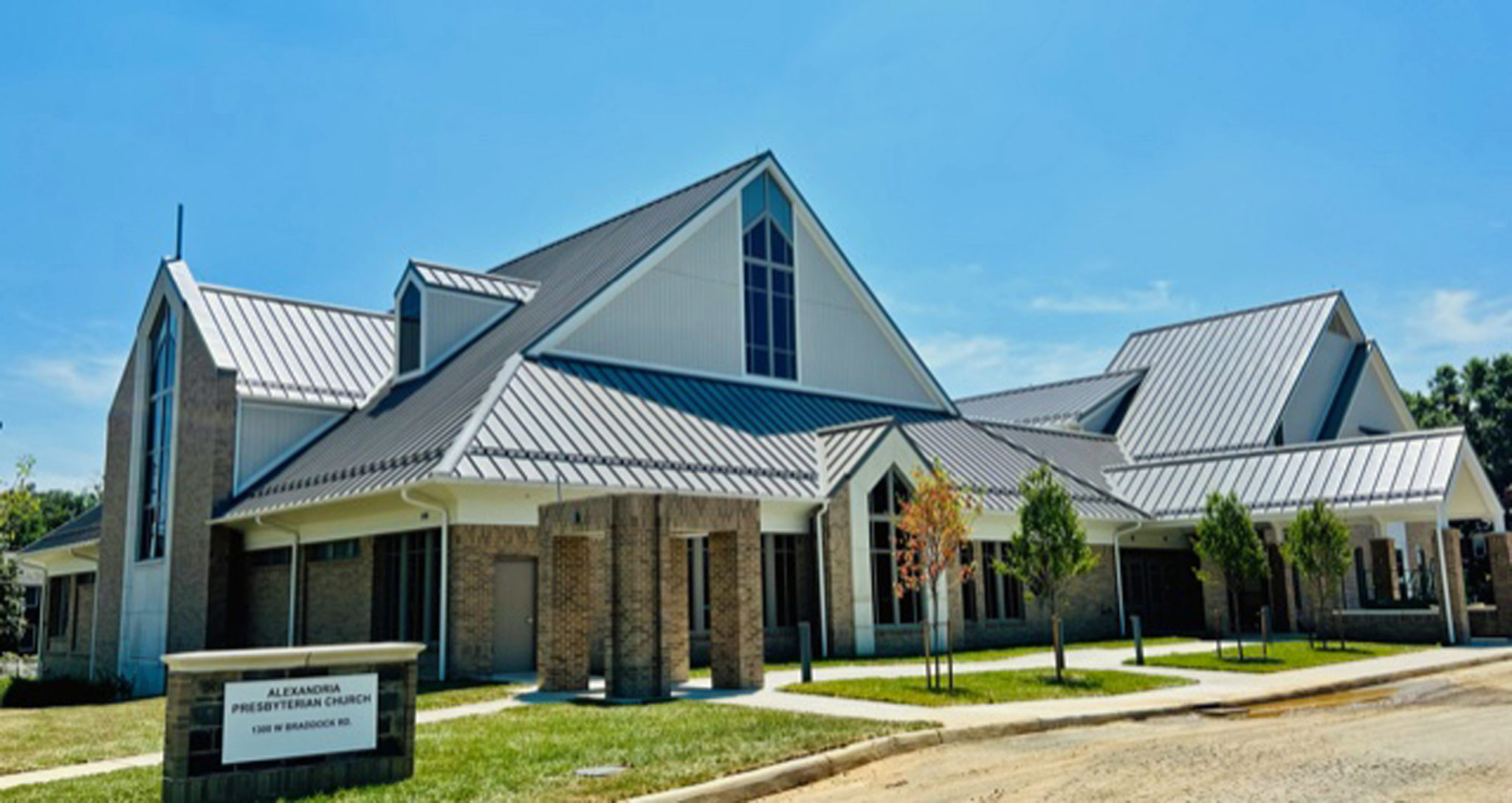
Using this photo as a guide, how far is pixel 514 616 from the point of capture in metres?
22.9

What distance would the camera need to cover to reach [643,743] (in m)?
12.5

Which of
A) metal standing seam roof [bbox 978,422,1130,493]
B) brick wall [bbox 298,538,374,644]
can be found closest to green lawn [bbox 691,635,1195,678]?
metal standing seam roof [bbox 978,422,1130,493]

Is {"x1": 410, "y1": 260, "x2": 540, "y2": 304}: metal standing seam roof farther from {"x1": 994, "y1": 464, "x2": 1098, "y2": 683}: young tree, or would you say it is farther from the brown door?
{"x1": 994, "y1": 464, "x2": 1098, "y2": 683}: young tree

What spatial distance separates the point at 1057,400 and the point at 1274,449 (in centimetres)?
1087

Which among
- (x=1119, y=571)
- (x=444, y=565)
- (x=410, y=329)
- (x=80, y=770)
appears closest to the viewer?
(x=80, y=770)

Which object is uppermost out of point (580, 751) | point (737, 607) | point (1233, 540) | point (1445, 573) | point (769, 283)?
point (769, 283)

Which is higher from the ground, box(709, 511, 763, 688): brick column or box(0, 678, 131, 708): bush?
box(709, 511, 763, 688): brick column

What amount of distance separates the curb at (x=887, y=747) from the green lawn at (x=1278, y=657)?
2.40 m

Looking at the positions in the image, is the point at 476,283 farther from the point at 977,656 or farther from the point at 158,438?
the point at 977,656

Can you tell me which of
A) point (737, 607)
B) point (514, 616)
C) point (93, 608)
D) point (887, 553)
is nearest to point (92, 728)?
point (514, 616)

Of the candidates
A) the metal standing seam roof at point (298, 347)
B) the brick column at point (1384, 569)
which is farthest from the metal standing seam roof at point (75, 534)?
the brick column at point (1384, 569)

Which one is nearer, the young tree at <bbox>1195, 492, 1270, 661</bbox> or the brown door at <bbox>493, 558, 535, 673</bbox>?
the brown door at <bbox>493, 558, 535, 673</bbox>

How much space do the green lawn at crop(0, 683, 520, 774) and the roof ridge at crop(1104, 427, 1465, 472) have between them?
22042 mm

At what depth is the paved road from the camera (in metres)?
9.94
